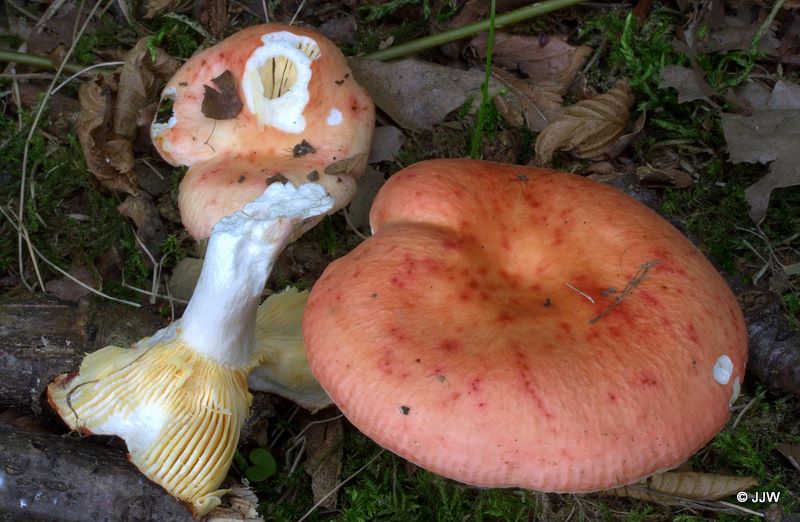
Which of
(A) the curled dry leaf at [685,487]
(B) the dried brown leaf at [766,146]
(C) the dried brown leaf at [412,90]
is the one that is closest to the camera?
(A) the curled dry leaf at [685,487]

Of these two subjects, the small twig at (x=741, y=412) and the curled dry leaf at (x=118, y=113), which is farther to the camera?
the curled dry leaf at (x=118, y=113)

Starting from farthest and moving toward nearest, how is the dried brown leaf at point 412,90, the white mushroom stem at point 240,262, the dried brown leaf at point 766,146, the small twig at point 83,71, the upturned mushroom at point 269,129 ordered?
the dried brown leaf at point 412,90, the small twig at point 83,71, the dried brown leaf at point 766,146, the upturned mushroom at point 269,129, the white mushroom stem at point 240,262

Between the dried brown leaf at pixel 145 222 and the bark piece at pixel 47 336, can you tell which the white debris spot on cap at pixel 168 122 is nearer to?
the dried brown leaf at pixel 145 222

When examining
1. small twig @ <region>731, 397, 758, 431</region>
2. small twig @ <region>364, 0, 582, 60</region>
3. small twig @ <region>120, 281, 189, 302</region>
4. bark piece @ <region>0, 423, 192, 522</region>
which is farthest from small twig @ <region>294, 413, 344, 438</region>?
small twig @ <region>364, 0, 582, 60</region>

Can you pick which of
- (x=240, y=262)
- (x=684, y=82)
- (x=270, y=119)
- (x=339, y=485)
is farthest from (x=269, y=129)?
(x=684, y=82)

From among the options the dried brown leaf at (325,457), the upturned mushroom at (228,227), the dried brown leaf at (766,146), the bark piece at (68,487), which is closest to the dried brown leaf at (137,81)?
the upturned mushroom at (228,227)

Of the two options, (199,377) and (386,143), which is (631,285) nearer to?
(199,377)

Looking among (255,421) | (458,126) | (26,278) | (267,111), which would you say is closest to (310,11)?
(458,126)
